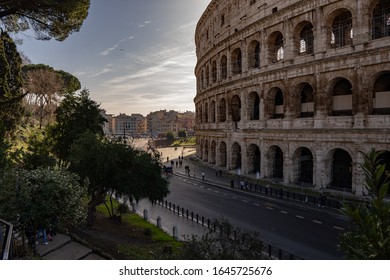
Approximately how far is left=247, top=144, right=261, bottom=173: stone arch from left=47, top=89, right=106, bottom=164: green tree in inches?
678

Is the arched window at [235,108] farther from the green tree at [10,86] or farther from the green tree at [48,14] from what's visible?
the green tree at [10,86]

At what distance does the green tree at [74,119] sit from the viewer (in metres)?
25.3

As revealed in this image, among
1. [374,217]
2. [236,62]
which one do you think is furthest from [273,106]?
[374,217]

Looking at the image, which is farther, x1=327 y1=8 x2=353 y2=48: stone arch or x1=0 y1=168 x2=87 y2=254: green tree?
x1=327 y1=8 x2=353 y2=48: stone arch

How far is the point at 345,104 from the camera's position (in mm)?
26359

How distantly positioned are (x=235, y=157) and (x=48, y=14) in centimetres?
Answer: 2569

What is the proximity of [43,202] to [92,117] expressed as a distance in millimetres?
16512

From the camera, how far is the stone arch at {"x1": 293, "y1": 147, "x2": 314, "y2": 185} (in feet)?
95.7

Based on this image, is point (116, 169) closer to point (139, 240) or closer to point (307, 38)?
point (139, 240)

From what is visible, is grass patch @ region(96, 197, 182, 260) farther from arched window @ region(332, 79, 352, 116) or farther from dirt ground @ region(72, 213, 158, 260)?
arched window @ region(332, 79, 352, 116)

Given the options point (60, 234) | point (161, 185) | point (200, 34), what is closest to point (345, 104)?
point (161, 185)

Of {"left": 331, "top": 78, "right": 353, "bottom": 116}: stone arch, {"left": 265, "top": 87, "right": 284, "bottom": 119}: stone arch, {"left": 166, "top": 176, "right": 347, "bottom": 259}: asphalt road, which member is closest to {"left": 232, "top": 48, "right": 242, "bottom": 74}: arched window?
{"left": 265, "top": 87, "right": 284, "bottom": 119}: stone arch

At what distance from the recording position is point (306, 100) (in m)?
30.4

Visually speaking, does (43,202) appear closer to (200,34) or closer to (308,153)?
(308,153)
